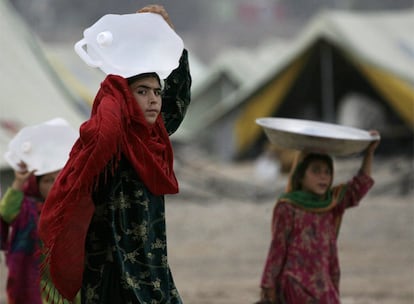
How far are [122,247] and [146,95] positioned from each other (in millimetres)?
560

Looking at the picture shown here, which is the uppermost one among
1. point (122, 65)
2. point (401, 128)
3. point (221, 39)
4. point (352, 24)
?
point (221, 39)

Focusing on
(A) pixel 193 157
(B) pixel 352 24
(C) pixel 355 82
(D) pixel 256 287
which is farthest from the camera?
(A) pixel 193 157

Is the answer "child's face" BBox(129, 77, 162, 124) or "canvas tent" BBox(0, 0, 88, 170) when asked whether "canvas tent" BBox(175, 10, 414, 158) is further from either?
"child's face" BBox(129, 77, 162, 124)

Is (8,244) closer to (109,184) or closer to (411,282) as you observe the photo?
(109,184)

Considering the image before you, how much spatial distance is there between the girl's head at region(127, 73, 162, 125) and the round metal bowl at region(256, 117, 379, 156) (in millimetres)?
1770

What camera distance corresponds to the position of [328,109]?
80.8ft

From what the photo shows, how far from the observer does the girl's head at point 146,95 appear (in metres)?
4.37

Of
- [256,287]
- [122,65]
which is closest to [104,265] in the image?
[122,65]

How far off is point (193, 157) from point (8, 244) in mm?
23881

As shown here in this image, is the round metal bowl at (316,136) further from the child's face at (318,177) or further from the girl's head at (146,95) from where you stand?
the girl's head at (146,95)

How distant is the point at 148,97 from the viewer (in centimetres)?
439

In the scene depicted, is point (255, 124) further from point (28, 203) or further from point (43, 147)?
point (43, 147)

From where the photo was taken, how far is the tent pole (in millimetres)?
23594

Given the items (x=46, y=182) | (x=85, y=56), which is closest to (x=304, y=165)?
(x=46, y=182)
